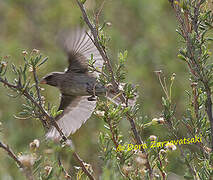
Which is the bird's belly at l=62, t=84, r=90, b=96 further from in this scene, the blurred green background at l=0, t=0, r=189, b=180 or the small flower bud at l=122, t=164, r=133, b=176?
the small flower bud at l=122, t=164, r=133, b=176

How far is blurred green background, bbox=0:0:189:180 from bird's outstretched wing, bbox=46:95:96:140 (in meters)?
1.38

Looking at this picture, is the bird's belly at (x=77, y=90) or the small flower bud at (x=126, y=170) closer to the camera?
the small flower bud at (x=126, y=170)

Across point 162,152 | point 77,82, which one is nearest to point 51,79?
point 77,82

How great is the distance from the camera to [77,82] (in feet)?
13.0

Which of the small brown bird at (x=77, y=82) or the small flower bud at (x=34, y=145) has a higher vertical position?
the small flower bud at (x=34, y=145)

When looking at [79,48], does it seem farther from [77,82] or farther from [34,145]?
[34,145]

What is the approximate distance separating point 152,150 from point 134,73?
13.0ft

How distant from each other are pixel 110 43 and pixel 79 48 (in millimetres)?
2179

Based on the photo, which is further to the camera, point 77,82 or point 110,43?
point 110,43

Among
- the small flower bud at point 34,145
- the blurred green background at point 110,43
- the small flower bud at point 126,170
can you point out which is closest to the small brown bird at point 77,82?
the blurred green background at point 110,43

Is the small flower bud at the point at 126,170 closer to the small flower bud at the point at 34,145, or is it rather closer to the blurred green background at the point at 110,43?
the small flower bud at the point at 34,145

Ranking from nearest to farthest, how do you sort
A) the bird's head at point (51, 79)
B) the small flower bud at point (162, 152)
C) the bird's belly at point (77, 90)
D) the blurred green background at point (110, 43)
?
the small flower bud at point (162, 152) → the bird's belly at point (77, 90) → the bird's head at point (51, 79) → the blurred green background at point (110, 43)

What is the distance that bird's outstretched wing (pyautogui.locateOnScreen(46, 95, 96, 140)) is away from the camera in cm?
351

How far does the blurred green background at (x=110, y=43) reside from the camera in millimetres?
5820
